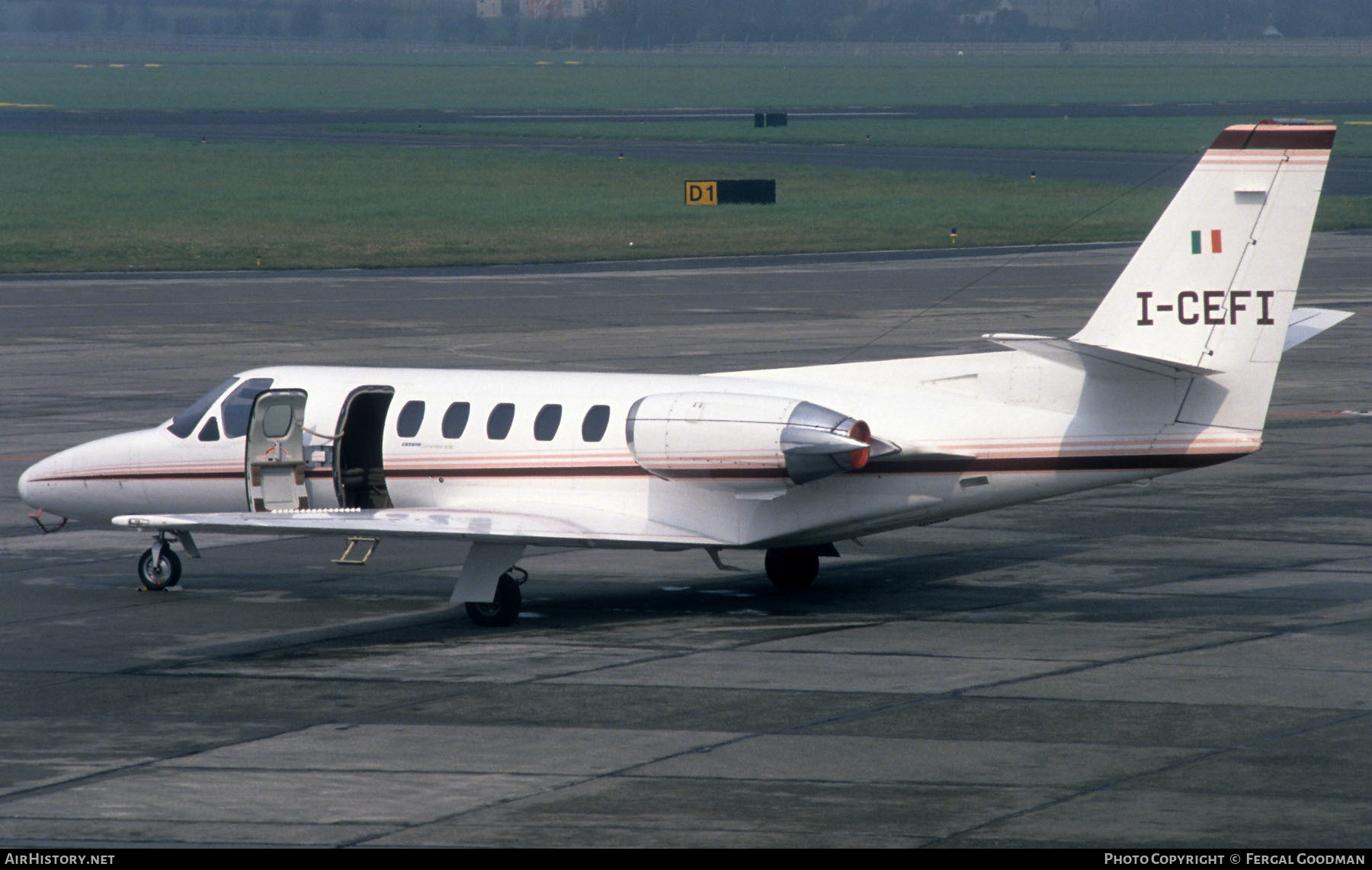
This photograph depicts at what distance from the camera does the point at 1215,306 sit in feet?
68.1

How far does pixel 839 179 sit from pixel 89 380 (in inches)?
2309

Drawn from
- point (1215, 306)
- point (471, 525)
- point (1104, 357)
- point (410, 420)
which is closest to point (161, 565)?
point (410, 420)

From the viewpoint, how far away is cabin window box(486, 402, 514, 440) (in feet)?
73.0

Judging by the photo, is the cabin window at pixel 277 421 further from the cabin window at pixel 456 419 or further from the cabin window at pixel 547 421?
the cabin window at pixel 547 421

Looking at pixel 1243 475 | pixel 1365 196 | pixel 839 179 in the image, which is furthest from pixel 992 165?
pixel 1243 475

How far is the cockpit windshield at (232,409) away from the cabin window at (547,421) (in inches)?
145

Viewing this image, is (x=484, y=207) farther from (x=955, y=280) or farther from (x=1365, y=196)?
(x=1365, y=196)

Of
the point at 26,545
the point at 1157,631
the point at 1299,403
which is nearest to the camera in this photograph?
the point at 1157,631

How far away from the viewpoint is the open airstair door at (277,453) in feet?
76.0

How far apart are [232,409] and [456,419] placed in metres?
3.05

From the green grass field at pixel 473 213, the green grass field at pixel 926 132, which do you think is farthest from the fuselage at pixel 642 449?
the green grass field at pixel 926 132

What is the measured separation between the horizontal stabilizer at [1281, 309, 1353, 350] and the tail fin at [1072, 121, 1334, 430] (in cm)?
207

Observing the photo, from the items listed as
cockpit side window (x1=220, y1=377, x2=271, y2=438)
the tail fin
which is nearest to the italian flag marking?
the tail fin

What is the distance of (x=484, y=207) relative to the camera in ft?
282
